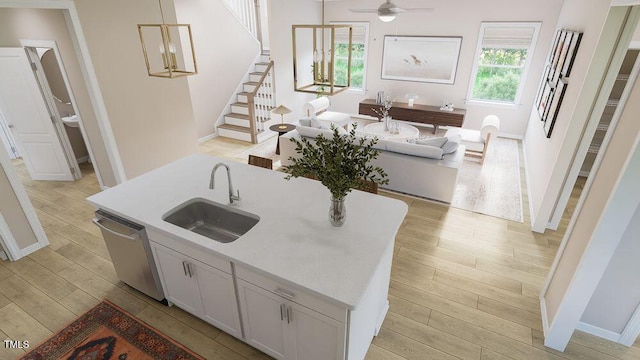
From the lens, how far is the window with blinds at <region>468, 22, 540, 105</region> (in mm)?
6664

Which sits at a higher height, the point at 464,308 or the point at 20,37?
the point at 20,37

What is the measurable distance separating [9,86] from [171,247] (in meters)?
4.40

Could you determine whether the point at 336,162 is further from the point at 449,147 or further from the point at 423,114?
the point at 423,114

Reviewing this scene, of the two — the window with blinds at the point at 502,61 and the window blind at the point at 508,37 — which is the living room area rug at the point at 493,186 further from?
the window blind at the point at 508,37

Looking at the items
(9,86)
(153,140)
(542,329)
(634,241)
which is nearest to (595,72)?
(634,241)

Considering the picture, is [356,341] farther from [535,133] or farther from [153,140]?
[535,133]

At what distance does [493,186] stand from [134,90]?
18.4ft

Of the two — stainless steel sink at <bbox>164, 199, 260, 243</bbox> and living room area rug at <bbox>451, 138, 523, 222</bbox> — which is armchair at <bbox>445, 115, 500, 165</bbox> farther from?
stainless steel sink at <bbox>164, 199, 260, 243</bbox>

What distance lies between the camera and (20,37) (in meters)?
4.38

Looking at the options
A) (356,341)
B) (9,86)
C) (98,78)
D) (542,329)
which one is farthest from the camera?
(9,86)

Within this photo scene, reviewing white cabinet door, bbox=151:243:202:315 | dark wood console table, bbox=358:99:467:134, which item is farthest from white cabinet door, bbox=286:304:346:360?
dark wood console table, bbox=358:99:467:134

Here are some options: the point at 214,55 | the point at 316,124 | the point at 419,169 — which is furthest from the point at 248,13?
the point at 419,169

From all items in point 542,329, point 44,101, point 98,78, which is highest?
point 98,78

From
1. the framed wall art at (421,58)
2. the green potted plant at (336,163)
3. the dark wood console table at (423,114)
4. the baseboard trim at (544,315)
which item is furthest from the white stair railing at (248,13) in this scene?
the baseboard trim at (544,315)
